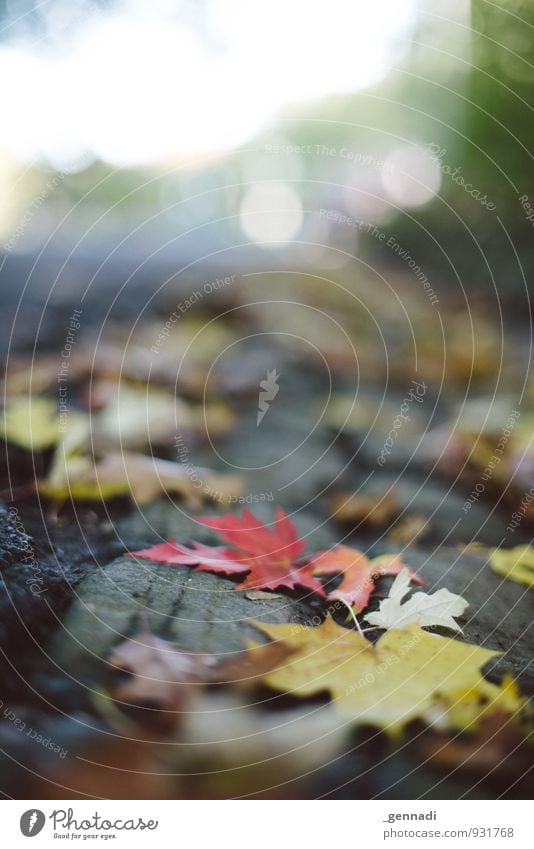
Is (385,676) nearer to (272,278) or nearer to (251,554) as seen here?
(251,554)

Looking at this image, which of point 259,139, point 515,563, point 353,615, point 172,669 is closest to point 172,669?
point 172,669

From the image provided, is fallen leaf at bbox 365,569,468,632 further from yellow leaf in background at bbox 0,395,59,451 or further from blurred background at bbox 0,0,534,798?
yellow leaf in background at bbox 0,395,59,451

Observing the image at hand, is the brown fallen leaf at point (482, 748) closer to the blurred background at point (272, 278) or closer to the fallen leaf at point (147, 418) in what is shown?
the blurred background at point (272, 278)

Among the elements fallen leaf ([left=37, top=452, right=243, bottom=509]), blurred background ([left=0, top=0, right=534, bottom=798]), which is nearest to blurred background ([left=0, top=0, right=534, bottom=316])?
blurred background ([left=0, top=0, right=534, bottom=798])

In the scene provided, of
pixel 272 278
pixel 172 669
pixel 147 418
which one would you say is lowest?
pixel 172 669

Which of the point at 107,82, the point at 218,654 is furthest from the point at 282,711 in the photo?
the point at 107,82

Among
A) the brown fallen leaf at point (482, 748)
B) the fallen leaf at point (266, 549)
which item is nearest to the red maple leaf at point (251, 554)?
the fallen leaf at point (266, 549)
